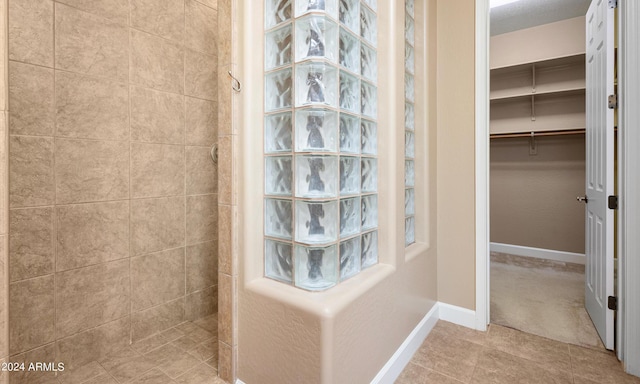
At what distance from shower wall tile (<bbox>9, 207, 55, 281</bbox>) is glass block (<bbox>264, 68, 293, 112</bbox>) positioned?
122 cm

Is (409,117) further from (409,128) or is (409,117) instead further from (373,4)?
(373,4)

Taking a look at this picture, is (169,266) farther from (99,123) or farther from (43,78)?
(43,78)

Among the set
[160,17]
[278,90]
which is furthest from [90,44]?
[278,90]

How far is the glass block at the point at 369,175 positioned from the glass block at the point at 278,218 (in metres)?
0.42

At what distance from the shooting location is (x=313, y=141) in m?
1.25

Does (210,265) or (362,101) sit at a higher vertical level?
(362,101)

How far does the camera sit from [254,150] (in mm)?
1325

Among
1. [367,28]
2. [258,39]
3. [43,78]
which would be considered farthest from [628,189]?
[43,78]

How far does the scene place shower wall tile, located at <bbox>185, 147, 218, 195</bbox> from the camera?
2064 mm

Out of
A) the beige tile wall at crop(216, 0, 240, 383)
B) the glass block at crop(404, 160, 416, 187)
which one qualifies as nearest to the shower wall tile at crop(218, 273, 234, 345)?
the beige tile wall at crop(216, 0, 240, 383)

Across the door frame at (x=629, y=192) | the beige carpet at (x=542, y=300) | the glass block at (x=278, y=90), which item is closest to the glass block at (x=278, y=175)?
the glass block at (x=278, y=90)

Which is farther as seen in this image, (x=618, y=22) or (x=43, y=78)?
(x=618, y=22)

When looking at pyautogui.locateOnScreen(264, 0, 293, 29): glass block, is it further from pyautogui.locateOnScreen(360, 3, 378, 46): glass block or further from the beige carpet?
the beige carpet

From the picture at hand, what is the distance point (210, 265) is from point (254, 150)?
125cm
